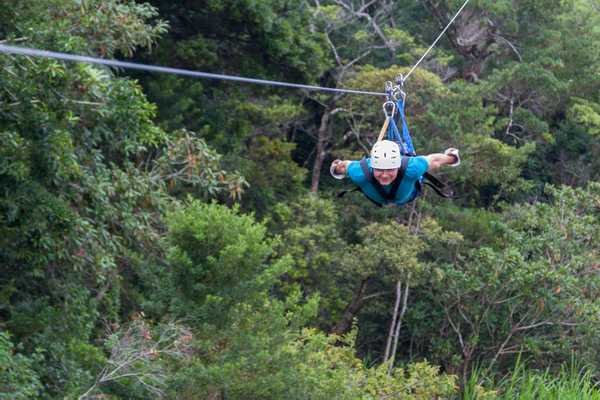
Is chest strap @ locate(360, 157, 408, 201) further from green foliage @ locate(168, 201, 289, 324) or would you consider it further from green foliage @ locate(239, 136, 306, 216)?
green foliage @ locate(239, 136, 306, 216)

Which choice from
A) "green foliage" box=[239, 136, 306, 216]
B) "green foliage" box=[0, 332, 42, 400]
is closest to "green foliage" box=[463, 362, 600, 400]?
"green foliage" box=[239, 136, 306, 216]

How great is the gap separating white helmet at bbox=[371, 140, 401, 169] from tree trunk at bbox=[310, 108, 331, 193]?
424 inches

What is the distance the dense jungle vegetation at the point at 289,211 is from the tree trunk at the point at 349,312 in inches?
1.7

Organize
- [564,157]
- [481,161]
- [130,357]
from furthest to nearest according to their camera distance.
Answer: [564,157] → [481,161] → [130,357]

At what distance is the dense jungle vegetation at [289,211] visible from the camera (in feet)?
29.6

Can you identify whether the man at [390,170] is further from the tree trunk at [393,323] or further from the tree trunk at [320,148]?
the tree trunk at [320,148]

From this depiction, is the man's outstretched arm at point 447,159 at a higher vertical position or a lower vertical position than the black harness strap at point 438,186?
higher

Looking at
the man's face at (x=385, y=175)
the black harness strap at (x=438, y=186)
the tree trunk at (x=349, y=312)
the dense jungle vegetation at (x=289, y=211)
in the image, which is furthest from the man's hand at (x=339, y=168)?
the tree trunk at (x=349, y=312)

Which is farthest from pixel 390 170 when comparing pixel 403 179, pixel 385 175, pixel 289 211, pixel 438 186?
pixel 289 211

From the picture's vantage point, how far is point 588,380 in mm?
14328

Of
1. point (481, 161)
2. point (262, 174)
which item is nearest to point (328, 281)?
point (262, 174)

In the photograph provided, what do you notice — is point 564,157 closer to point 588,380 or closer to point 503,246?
point 503,246

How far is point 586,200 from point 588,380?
2523 millimetres

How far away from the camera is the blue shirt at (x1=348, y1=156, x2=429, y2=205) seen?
244 inches
